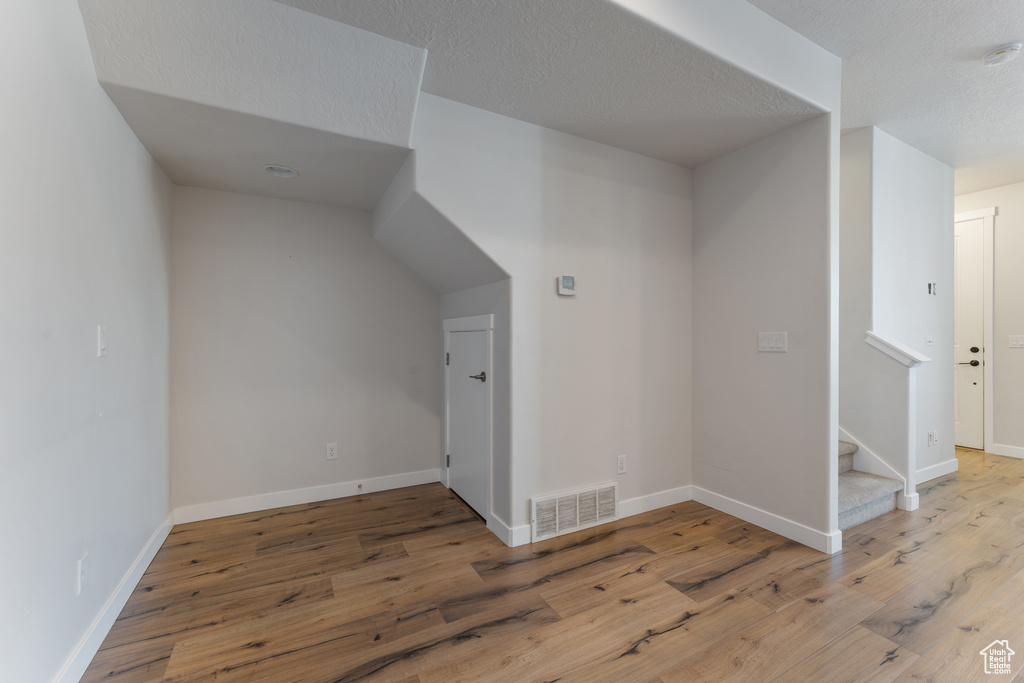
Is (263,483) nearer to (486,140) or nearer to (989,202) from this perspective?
(486,140)

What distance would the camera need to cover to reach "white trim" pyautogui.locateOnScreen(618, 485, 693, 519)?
3014mm

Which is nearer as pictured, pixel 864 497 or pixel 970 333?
pixel 864 497

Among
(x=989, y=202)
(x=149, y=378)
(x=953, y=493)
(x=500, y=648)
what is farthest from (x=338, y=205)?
(x=989, y=202)

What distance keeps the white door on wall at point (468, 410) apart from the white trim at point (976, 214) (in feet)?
16.2

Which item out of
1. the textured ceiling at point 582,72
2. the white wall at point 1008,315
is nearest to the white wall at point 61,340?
the textured ceiling at point 582,72

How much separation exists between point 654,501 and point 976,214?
4535 mm

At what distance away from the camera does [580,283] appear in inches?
113

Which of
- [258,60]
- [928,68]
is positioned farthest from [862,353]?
[258,60]

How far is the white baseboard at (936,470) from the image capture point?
3.68 m

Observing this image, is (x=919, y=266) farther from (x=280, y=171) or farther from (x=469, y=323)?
(x=280, y=171)

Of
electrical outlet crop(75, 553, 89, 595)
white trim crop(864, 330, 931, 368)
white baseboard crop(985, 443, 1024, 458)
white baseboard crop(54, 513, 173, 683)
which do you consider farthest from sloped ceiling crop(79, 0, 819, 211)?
white baseboard crop(985, 443, 1024, 458)

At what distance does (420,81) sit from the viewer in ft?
7.07

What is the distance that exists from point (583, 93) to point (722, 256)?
4.80 ft

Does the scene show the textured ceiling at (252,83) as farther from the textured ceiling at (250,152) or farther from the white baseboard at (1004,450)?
the white baseboard at (1004,450)
